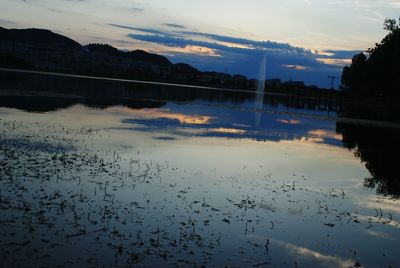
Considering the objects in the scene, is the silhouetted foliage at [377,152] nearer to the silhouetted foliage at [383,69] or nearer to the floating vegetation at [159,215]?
the floating vegetation at [159,215]

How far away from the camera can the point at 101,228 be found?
10.2 m

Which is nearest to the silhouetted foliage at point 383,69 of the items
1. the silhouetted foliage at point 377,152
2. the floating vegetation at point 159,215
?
the silhouetted foliage at point 377,152

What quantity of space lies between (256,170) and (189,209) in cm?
740

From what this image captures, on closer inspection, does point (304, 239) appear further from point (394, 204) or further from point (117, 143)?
point (117, 143)

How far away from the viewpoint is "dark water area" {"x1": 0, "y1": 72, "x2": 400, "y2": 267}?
932 centimetres

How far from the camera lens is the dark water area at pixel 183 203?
30.6 ft

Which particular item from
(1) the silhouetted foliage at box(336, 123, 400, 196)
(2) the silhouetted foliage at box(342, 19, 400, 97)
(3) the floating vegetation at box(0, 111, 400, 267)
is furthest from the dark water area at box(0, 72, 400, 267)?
(2) the silhouetted foliage at box(342, 19, 400, 97)

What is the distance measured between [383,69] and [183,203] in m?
95.1

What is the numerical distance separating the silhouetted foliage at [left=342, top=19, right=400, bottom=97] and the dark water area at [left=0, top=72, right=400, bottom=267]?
7190 cm

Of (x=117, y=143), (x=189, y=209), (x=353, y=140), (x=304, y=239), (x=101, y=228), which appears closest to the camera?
(x=101, y=228)

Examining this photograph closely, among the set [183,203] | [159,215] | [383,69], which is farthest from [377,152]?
[383,69]

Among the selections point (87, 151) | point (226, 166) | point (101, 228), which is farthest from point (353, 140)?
point (101, 228)

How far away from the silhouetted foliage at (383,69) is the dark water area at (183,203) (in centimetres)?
7190

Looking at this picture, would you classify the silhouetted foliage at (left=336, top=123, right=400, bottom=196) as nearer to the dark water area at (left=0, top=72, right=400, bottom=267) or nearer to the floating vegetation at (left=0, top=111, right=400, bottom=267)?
the dark water area at (left=0, top=72, right=400, bottom=267)
